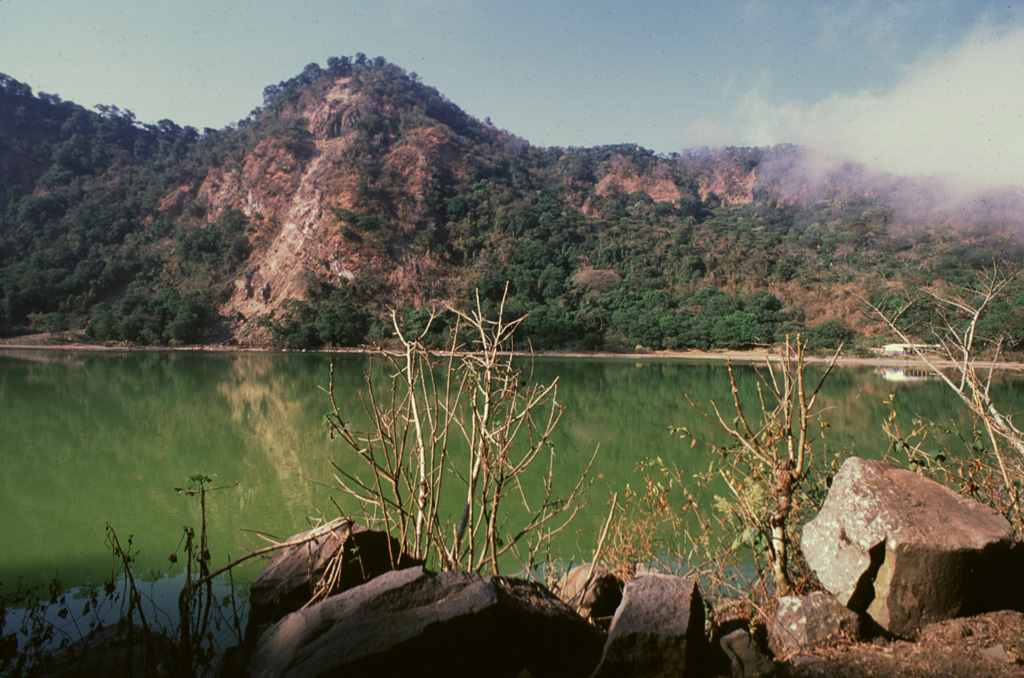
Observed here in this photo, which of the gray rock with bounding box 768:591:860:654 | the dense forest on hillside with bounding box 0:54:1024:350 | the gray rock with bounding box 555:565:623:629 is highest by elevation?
the dense forest on hillside with bounding box 0:54:1024:350

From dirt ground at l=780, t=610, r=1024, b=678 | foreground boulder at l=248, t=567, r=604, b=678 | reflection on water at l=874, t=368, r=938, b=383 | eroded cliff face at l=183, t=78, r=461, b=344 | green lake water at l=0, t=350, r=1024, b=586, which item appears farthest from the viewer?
eroded cliff face at l=183, t=78, r=461, b=344

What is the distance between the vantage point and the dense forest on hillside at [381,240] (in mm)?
40531

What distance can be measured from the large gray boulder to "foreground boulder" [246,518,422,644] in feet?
6.52

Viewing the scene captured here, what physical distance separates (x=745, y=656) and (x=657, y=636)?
524mm

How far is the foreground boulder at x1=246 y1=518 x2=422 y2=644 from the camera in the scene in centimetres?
296

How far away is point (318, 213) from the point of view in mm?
47844

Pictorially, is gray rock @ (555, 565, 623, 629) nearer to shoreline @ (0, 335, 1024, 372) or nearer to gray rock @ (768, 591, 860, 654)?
gray rock @ (768, 591, 860, 654)

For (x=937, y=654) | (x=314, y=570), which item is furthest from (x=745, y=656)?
(x=314, y=570)

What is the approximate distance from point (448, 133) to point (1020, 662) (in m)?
68.2

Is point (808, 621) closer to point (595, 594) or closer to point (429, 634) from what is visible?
point (595, 594)

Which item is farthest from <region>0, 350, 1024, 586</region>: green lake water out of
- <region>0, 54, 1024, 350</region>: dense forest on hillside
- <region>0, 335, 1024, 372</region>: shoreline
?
<region>0, 54, 1024, 350</region>: dense forest on hillside

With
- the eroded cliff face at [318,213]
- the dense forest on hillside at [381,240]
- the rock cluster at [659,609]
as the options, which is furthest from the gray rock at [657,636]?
the eroded cliff face at [318,213]

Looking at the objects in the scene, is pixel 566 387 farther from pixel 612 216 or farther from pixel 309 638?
pixel 612 216

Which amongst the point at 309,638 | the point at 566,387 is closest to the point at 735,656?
the point at 309,638
